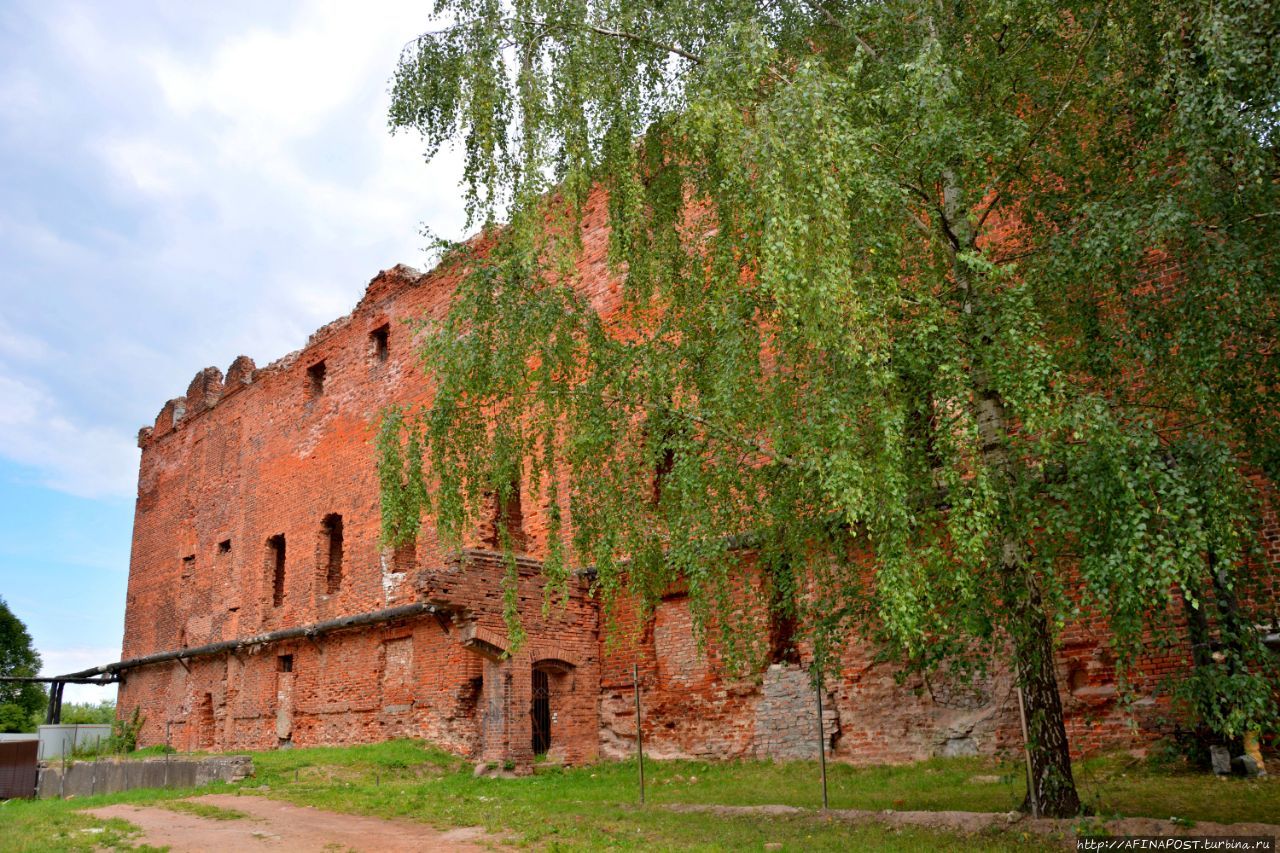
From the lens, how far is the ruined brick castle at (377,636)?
12414 mm

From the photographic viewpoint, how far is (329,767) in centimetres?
1389

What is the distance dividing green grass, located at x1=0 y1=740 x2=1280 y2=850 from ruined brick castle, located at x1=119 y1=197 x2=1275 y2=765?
624mm

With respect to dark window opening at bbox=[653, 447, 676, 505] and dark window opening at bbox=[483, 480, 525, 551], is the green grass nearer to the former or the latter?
dark window opening at bbox=[653, 447, 676, 505]

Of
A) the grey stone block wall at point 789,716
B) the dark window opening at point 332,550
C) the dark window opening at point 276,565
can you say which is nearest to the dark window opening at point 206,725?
the dark window opening at point 276,565

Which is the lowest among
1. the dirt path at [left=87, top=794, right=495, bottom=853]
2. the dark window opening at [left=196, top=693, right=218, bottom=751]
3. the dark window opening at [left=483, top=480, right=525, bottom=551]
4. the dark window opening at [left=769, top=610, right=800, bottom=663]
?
the dirt path at [left=87, top=794, right=495, bottom=853]

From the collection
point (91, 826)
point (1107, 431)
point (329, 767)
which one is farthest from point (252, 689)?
point (1107, 431)

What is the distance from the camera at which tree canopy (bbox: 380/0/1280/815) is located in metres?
5.79

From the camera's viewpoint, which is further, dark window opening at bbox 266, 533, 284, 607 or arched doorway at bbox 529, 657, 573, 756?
dark window opening at bbox 266, 533, 284, 607

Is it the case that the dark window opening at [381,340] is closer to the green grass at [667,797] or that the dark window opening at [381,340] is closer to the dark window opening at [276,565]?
the dark window opening at [276,565]

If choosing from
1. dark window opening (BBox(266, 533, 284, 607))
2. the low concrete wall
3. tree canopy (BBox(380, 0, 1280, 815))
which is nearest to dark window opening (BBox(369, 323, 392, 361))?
dark window opening (BBox(266, 533, 284, 607))

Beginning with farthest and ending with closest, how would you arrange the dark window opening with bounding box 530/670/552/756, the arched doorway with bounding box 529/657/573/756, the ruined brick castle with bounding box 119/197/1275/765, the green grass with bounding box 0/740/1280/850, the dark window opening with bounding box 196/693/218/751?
the dark window opening with bounding box 196/693/218/751 < the dark window opening with bounding box 530/670/552/756 < the arched doorway with bounding box 529/657/573/756 < the ruined brick castle with bounding box 119/197/1275/765 < the green grass with bounding box 0/740/1280/850

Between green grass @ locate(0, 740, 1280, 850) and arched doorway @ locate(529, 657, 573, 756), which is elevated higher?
arched doorway @ locate(529, 657, 573, 756)

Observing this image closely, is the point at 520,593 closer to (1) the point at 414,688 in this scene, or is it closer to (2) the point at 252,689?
(1) the point at 414,688

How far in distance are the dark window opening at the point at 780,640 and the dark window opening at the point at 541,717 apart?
15.6 feet
